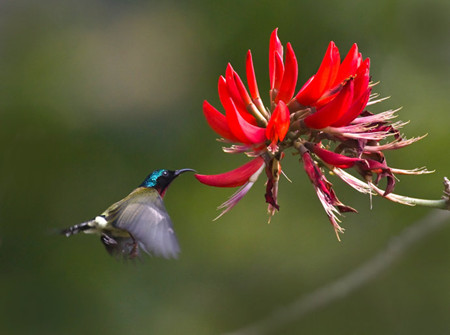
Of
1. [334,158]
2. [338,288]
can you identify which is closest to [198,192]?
[338,288]

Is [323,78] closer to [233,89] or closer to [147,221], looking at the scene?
[233,89]

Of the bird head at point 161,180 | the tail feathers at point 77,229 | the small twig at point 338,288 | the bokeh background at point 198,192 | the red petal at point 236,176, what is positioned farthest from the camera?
the bokeh background at point 198,192

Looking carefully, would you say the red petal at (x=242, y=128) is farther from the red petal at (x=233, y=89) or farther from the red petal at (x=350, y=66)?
the red petal at (x=350, y=66)

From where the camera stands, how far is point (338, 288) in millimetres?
4770

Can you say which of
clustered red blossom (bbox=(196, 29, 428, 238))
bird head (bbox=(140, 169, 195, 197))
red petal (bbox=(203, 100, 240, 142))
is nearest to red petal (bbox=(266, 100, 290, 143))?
clustered red blossom (bbox=(196, 29, 428, 238))

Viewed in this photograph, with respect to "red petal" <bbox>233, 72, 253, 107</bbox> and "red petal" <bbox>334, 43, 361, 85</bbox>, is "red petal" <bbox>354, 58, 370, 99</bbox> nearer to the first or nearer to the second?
"red petal" <bbox>334, 43, 361, 85</bbox>

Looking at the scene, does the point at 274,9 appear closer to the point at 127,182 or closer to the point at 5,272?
the point at 127,182

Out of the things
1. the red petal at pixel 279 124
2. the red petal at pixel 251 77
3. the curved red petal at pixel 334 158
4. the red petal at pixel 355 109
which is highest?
the red petal at pixel 251 77

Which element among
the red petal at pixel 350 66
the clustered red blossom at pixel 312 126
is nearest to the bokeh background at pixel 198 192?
the clustered red blossom at pixel 312 126

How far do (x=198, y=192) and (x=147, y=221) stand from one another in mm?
2872

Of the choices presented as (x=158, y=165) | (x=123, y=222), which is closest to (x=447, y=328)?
(x=158, y=165)

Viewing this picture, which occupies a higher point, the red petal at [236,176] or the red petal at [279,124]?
the red petal at [279,124]

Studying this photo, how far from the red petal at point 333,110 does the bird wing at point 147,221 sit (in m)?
0.50

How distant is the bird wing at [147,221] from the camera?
2041 millimetres
